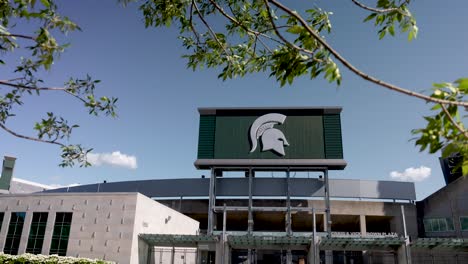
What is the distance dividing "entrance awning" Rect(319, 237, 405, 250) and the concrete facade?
15946 millimetres

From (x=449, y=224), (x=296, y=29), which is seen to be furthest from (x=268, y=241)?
(x=296, y=29)

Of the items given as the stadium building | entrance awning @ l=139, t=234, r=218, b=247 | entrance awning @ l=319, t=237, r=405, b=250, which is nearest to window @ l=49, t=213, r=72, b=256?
the stadium building

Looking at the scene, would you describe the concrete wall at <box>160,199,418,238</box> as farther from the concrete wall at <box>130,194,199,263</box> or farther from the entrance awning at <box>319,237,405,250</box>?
the entrance awning at <box>319,237,405,250</box>

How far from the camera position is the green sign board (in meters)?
43.2

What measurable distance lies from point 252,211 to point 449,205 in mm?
24737

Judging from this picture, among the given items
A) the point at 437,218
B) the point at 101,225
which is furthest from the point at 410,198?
the point at 101,225

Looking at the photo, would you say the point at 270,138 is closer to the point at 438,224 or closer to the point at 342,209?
the point at 342,209

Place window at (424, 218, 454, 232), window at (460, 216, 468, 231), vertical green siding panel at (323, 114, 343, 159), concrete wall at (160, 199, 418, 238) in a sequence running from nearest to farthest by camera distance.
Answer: window at (460, 216, 468, 231) < vertical green siding panel at (323, 114, 343, 159) < window at (424, 218, 454, 232) < concrete wall at (160, 199, 418, 238)

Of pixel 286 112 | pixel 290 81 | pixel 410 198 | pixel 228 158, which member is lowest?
pixel 290 81

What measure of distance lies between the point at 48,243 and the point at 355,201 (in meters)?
36.5

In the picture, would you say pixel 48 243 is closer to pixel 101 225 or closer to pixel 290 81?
pixel 101 225

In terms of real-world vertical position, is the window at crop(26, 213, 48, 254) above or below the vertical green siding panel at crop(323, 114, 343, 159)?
below

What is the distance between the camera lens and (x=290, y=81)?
4.61 metres

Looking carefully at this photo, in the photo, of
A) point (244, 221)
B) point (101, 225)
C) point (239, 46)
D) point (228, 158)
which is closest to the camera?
point (239, 46)
